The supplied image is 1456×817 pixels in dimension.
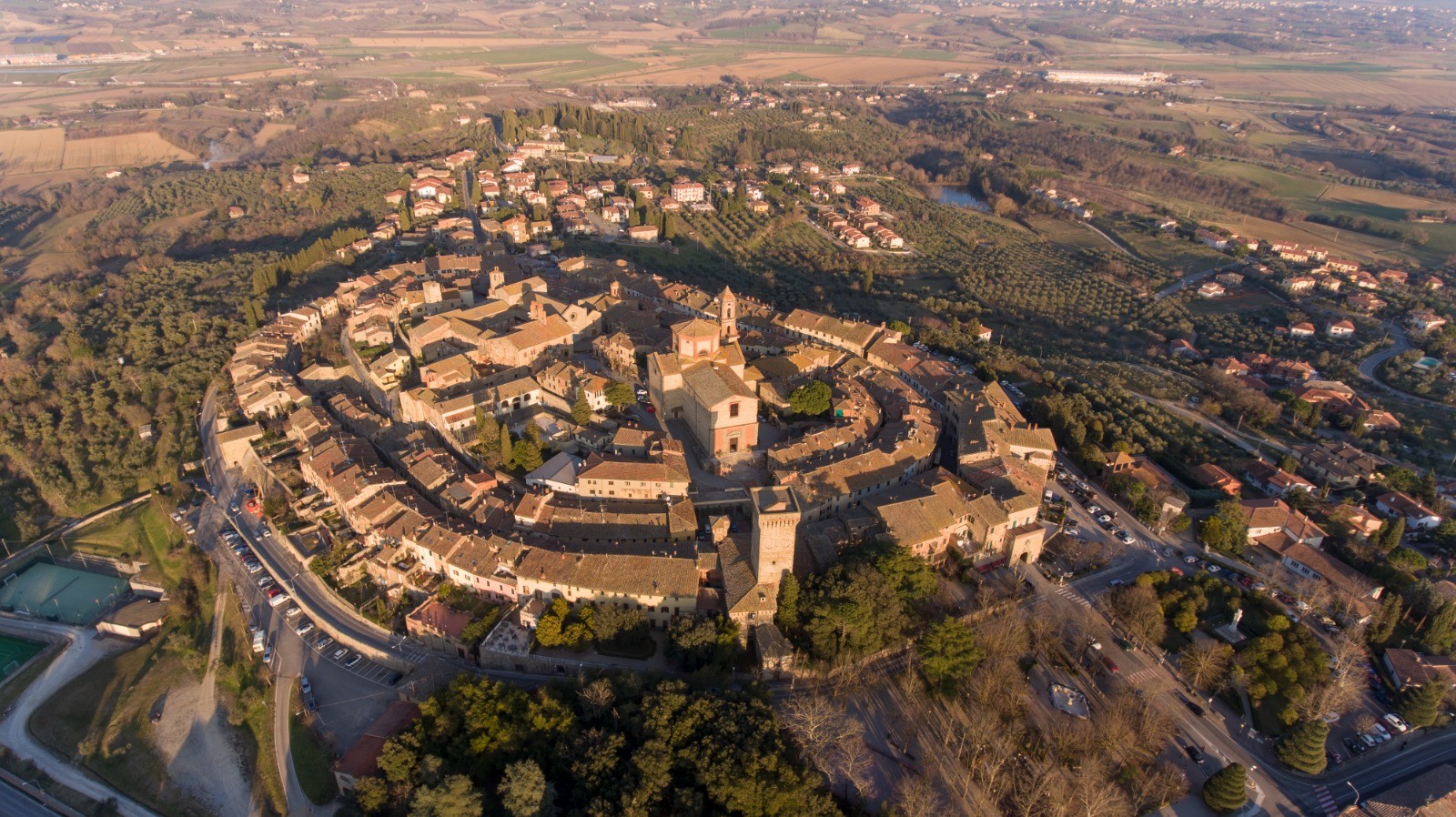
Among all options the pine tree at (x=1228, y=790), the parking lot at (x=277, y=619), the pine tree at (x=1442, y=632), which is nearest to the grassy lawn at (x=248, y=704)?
the parking lot at (x=277, y=619)

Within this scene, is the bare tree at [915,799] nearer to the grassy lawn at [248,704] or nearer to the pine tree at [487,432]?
the grassy lawn at [248,704]

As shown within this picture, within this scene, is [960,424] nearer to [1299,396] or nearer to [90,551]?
[1299,396]

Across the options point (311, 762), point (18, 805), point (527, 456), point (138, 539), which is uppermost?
point (527, 456)

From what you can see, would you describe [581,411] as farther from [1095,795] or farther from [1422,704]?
[1422,704]

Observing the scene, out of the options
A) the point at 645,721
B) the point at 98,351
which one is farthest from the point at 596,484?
the point at 98,351

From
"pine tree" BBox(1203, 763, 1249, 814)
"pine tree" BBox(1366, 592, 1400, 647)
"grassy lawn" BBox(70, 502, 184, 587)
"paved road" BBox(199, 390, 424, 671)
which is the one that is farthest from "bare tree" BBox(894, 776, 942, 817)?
"grassy lawn" BBox(70, 502, 184, 587)

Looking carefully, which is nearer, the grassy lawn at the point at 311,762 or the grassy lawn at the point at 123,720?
the grassy lawn at the point at 311,762

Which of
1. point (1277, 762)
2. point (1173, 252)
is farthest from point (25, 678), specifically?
point (1173, 252)
